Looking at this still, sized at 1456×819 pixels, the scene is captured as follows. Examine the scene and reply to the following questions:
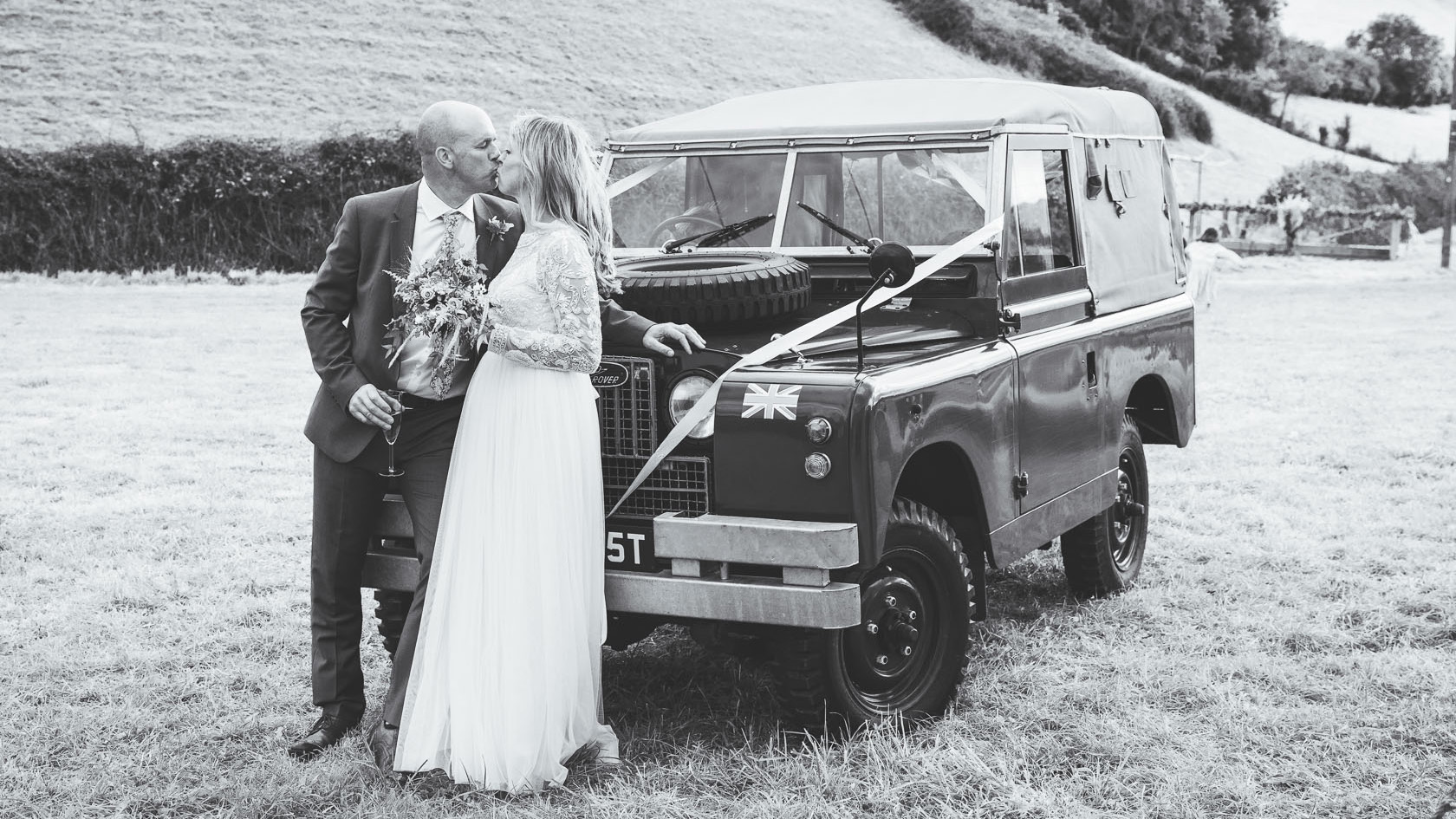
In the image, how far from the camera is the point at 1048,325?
568 cm

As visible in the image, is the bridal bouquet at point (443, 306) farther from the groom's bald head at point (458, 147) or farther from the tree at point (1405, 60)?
the tree at point (1405, 60)

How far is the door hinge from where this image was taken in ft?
17.1

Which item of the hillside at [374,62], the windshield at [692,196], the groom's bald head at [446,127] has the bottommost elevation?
Answer: the windshield at [692,196]

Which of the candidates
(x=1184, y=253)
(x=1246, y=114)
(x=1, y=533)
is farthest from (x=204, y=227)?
(x=1246, y=114)

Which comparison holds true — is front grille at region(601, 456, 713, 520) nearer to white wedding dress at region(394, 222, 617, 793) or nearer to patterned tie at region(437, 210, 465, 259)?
white wedding dress at region(394, 222, 617, 793)

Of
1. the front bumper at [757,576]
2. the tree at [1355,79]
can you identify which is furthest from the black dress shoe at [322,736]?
the tree at [1355,79]

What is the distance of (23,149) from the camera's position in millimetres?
28547

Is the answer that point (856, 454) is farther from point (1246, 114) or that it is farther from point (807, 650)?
point (1246, 114)

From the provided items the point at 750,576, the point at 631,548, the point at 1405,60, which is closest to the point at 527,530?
the point at 631,548

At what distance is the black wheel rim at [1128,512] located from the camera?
22.3 ft

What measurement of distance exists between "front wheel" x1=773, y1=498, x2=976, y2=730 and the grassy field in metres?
0.13

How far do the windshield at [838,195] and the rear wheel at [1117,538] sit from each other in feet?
4.96

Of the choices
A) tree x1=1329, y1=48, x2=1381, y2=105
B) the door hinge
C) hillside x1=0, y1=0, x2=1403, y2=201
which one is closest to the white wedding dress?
the door hinge

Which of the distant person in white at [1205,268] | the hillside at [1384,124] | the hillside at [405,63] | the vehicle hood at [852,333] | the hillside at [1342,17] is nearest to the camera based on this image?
the vehicle hood at [852,333]
